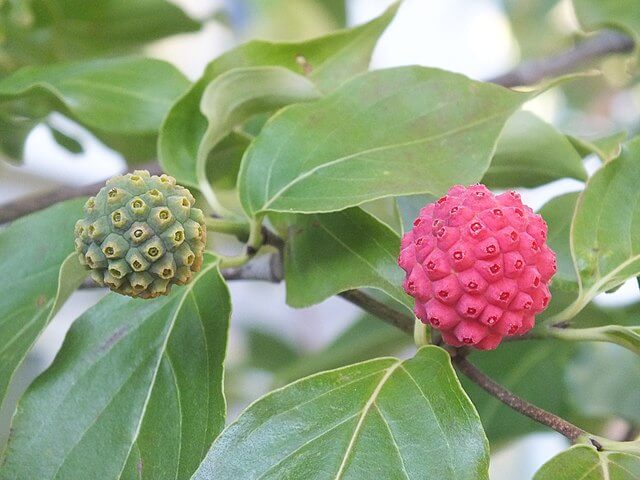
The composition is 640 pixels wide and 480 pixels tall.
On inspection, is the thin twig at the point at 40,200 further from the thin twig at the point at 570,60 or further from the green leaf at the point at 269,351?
the green leaf at the point at 269,351

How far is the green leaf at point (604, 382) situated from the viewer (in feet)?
2.57

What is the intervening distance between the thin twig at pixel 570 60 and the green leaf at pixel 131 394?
0.53 meters

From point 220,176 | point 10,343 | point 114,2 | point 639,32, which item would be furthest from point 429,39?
point 10,343

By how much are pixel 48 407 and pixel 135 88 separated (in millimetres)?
283

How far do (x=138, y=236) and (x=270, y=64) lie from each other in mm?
232

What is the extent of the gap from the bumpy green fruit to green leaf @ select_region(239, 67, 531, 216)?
7 cm

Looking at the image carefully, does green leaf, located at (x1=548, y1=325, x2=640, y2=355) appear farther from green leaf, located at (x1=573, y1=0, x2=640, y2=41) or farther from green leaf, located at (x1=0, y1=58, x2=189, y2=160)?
green leaf, located at (x1=573, y1=0, x2=640, y2=41)

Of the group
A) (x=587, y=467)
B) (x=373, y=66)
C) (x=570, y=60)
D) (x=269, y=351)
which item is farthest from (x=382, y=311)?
(x=373, y=66)

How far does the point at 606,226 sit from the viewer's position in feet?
1.64

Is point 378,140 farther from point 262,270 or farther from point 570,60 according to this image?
point 570,60

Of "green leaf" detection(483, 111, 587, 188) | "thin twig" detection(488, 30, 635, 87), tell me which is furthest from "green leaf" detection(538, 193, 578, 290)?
"thin twig" detection(488, 30, 635, 87)

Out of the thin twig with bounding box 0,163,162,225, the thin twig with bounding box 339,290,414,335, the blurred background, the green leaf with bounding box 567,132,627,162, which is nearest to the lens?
the thin twig with bounding box 339,290,414,335

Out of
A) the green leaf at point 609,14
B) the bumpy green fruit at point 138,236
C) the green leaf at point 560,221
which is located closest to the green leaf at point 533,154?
the green leaf at point 560,221

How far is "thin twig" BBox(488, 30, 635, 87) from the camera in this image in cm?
92
